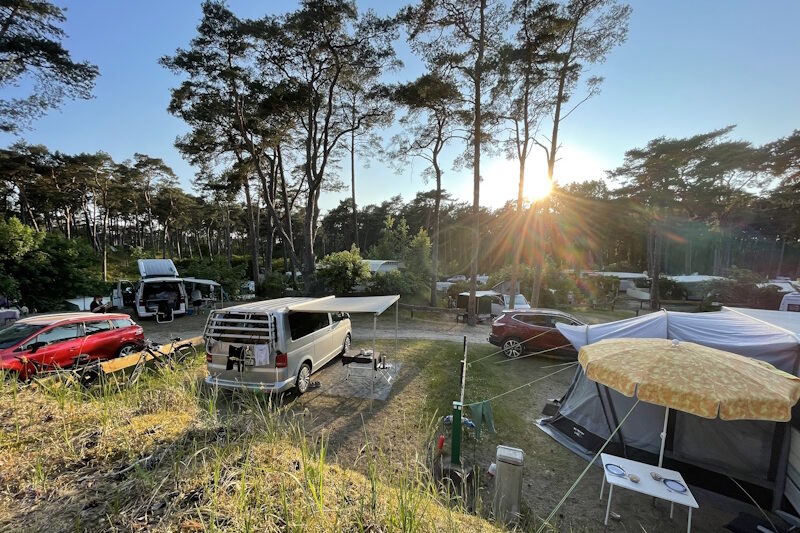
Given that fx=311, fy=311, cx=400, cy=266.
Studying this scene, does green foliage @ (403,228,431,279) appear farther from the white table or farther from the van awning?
the white table

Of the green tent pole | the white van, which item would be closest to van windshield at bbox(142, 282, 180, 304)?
the green tent pole

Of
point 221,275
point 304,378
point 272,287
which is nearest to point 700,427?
point 304,378

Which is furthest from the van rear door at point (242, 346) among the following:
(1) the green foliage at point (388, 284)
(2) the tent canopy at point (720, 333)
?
(1) the green foliage at point (388, 284)

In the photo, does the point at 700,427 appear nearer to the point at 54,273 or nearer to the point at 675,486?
the point at 675,486

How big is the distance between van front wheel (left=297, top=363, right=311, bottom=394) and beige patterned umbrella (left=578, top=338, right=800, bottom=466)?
5.05 m

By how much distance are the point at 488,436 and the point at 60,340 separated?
28.2ft

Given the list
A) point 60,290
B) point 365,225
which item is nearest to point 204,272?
point 60,290

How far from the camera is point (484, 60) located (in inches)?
513

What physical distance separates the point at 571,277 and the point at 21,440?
84.7ft

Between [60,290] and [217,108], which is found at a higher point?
[217,108]

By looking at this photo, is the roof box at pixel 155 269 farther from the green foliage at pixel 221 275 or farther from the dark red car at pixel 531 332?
the dark red car at pixel 531 332

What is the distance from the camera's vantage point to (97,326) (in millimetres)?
7188

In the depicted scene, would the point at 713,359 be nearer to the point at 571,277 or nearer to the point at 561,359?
the point at 561,359

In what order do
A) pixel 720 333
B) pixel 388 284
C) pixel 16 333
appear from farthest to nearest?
pixel 388 284 < pixel 16 333 < pixel 720 333
